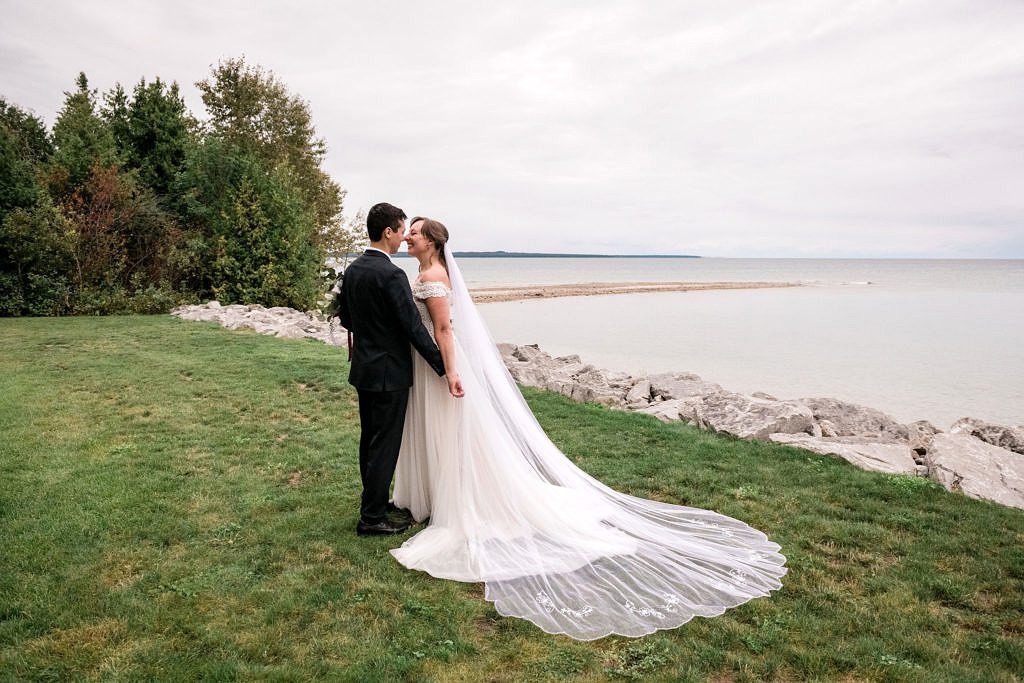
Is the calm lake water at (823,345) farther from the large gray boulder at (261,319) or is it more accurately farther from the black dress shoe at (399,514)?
the black dress shoe at (399,514)

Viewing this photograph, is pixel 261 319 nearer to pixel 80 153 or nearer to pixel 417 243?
pixel 80 153

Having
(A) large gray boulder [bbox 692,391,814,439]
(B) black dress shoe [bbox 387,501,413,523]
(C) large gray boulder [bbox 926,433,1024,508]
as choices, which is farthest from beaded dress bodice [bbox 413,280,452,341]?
(C) large gray boulder [bbox 926,433,1024,508]

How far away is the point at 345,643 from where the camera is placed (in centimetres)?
358

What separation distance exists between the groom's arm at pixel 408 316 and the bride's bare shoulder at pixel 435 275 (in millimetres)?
161

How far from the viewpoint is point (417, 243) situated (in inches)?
192

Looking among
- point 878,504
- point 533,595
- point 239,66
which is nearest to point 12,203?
point 239,66

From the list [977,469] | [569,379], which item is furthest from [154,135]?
[977,469]

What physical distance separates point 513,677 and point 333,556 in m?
1.94

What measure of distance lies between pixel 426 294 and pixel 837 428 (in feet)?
22.9

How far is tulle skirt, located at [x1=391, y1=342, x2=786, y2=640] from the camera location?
13.1ft

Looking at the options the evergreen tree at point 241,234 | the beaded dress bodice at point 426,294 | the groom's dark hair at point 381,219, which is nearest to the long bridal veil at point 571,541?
the beaded dress bodice at point 426,294

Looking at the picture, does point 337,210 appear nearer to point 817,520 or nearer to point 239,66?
point 239,66

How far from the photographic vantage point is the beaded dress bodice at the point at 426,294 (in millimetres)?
4832

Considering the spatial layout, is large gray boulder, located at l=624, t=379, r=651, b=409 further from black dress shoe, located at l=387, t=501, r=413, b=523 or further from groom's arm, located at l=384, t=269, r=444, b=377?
groom's arm, located at l=384, t=269, r=444, b=377
